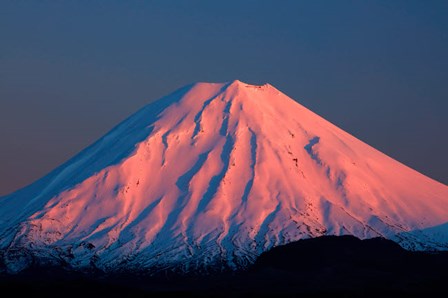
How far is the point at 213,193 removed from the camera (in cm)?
14812

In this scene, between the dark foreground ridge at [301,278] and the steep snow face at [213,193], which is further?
the steep snow face at [213,193]

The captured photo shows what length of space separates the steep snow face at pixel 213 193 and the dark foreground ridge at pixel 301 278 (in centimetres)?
577

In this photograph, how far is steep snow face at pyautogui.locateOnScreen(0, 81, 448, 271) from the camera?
138m

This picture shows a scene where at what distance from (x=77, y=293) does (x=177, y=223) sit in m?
44.9

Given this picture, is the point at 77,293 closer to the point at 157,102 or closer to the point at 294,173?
the point at 294,173

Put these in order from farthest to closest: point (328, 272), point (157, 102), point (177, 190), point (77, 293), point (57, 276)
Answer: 1. point (157, 102)
2. point (177, 190)
3. point (57, 276)
4. point (328, 272)
5. point (77, 293)

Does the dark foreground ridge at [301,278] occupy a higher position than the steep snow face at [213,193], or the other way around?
the steep snow face at [213,193]

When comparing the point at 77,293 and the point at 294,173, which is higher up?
the point at 294,173

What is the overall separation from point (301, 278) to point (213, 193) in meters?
35.8

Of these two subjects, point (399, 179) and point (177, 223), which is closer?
point (177, 223)

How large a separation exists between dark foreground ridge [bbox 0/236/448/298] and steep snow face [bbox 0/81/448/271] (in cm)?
577

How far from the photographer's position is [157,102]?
173875mm

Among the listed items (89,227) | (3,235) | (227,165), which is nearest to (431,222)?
(227,165)

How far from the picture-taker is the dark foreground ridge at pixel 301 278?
332ft
